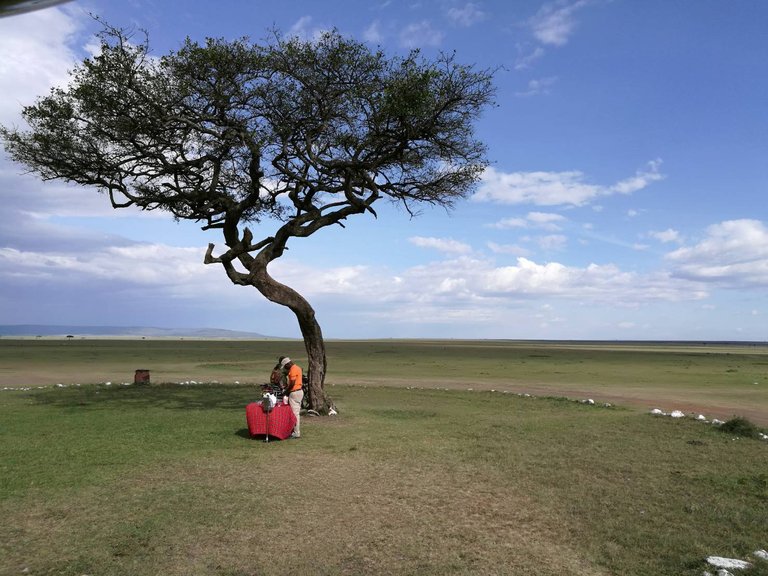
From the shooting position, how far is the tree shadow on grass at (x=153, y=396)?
2073 centimetres

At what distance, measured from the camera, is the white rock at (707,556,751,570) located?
6761mm

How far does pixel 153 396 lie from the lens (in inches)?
920

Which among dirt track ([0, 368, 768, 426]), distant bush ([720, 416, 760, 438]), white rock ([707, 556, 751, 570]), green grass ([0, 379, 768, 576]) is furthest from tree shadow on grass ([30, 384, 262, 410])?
white rock ([707, 556, 751, 570])

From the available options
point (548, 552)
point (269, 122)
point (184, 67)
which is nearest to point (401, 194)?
point (269, 122)

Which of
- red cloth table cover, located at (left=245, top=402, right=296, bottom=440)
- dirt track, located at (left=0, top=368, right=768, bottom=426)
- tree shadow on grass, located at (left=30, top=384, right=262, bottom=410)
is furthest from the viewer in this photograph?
dirt track, located at (left=0, top=368, right=768, bottom=426)

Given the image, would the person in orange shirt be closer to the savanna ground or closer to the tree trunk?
the savanna ground

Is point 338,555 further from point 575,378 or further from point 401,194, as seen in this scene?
point 575,378

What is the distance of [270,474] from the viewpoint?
11164mm

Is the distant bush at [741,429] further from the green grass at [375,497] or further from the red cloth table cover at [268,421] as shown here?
the red cloth table cover at [268,421]

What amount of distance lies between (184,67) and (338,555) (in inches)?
650

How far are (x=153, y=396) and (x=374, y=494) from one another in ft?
53.4

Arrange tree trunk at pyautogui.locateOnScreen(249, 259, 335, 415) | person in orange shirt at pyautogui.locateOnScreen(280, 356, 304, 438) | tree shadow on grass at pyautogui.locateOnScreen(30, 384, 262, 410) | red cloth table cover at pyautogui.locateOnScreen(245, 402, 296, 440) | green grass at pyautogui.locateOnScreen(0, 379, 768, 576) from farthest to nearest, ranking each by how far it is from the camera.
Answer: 1. tree shadow on grass at pyautogui.locateOnScreen(30, 384, 262, 410)
2. tree trunk at pyautogui.locateOnScreen(249, 259, 335, 415)
3. person in orange shirt at pyautogui.locateOnScreen(280, 356, 304, 438)
4. red cloth table cover at pyautogui.locateOnScreen(245, 402, 296, 440)
5. green grass at pyautogui.locateOnScreen(0, 379, 768, 576)

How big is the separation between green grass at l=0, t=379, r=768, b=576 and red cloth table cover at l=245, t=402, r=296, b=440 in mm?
354

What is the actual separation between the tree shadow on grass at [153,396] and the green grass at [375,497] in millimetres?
2827
